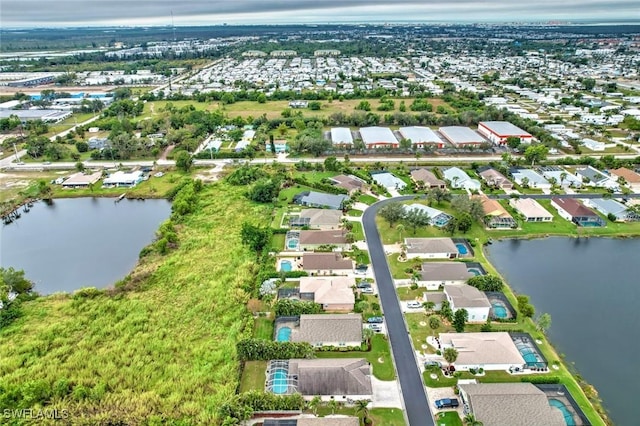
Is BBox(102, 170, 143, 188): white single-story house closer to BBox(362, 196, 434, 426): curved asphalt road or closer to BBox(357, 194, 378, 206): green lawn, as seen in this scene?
BBox(357, 194, 378, 206): green lawn

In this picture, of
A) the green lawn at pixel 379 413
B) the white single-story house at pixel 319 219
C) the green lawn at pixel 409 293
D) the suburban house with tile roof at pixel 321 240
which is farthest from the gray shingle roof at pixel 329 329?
the white single-story house at pixel 319 219

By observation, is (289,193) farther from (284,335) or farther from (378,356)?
(378,356)

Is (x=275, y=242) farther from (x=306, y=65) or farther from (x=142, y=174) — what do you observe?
(x=306, y=65)

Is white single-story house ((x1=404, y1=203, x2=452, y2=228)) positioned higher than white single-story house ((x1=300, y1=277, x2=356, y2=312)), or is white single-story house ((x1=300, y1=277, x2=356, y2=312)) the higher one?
white single-story house ((x1=404, y1=203, x2=452, y2=228))

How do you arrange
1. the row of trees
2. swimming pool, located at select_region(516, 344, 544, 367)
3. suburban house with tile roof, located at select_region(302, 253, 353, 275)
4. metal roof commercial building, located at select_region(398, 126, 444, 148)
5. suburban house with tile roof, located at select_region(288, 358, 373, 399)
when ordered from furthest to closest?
metal roof commercial building, located at select_region(398, 126, 444, 148)
suburban house with tile roof, located at select_region(302, 253, 353, 275)
the row of trees
swimming pool, located at select_region(516, 344, 544, 367)
suburban house with tile roof, located at select_region(288, 358, 373, 399)

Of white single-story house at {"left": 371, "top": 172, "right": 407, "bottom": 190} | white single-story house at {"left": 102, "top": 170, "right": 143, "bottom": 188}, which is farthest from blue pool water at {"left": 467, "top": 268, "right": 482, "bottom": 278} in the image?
white single-story house at {"left": 102, "top": 170, "right": 143, "bottom": 188}
